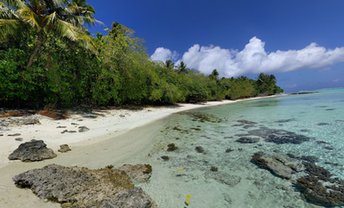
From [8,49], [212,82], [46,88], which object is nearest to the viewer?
[8,49]

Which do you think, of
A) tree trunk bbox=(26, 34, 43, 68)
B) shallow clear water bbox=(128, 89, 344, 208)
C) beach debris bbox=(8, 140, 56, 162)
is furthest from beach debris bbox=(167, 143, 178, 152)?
tree trunk bbox=(26, 34, 43, 68)

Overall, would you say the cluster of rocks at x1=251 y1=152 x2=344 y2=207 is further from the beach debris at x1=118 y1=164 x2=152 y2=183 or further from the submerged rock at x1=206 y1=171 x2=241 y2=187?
the beach debris at x1=118 y1=164 x2=152 y2=183

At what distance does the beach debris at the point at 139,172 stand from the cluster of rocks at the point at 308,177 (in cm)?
334

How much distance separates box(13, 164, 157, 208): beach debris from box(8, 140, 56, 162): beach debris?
5.83ft

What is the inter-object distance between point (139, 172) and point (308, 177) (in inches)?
172

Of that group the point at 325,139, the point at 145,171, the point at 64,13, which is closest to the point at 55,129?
the point at 145,171

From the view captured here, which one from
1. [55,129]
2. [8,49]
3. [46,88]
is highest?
[8,49]

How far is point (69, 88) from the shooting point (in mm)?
15859

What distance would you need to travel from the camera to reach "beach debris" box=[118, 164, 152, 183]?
5.26m

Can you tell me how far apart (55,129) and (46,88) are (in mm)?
6205

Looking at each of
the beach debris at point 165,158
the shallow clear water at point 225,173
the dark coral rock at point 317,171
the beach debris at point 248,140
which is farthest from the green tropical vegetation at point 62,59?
the dark coral rock at point 317,171

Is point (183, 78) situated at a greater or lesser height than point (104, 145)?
greater

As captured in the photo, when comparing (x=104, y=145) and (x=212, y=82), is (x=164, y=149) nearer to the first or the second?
(x=104, y=145)

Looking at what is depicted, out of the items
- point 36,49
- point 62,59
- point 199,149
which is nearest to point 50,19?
point 36,49
